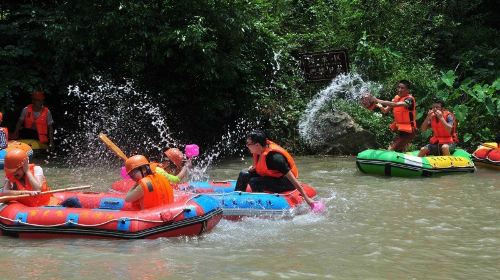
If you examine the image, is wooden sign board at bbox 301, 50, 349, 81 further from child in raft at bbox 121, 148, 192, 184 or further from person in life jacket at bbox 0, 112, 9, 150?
person in life jacket at bbox 0, 112, 9, 150

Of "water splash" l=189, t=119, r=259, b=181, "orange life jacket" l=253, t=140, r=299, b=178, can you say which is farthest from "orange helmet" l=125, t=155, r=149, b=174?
"water splash" l=189, t=119, r=259, b=181

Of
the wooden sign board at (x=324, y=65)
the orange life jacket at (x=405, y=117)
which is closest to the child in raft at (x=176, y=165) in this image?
the orange life jacket at (x=405, y=117)

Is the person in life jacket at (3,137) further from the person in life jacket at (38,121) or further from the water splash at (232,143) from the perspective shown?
the water splash at (232,143)

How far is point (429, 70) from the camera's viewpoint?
14.7 metres

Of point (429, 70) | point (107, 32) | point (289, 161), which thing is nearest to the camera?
point (289, 161)

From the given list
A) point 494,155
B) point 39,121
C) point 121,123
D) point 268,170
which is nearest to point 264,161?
point 268,170

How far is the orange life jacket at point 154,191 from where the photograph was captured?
604cm

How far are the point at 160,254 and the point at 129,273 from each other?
59 cm

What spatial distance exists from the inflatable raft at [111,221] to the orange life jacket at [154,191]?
10 cm

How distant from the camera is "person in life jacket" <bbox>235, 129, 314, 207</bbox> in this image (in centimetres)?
695

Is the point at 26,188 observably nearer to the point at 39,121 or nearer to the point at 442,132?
the point at 39,121

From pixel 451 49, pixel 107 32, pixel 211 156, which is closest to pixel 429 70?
pixel 451 49

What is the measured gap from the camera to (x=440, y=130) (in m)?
10.7

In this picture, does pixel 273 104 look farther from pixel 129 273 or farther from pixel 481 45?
pixel 129 273
